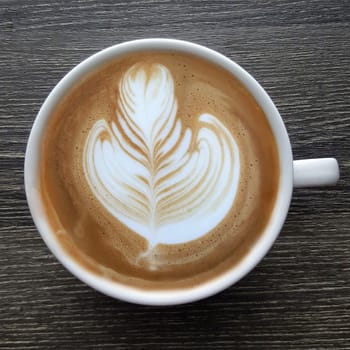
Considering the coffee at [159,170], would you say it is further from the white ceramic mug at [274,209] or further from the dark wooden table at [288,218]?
the dark wooden table at [288,218]

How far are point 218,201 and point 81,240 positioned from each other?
0.21 metres

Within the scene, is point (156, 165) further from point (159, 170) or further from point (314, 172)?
point (314, 172)

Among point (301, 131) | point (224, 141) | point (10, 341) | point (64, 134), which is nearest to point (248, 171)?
point (224, 141)

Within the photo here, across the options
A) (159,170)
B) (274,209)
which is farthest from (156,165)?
(274,209)

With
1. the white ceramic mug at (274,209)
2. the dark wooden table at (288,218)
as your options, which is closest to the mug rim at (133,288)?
the white ceramic mug at (274,209)

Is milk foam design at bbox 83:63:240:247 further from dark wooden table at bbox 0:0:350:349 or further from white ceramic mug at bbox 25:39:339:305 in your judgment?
dark wooden table at bbox 0:0:350:349

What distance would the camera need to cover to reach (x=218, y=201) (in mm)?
821

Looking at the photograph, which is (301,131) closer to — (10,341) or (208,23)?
(208,23)

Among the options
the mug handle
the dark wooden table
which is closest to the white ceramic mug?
the mug handle

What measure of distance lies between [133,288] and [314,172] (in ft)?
1.02

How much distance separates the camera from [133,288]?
0.83 m

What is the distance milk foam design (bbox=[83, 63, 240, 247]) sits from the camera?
0.81m

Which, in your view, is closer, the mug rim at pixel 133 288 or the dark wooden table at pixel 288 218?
the mug rim at pixel 133 288

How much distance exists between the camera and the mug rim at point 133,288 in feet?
2.68
